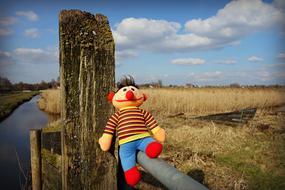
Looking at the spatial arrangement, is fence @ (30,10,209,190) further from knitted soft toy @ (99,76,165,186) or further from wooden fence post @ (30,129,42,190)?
wooden fence post @ (30,129,42,190)

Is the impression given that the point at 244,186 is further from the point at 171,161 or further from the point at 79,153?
the point at 79,153

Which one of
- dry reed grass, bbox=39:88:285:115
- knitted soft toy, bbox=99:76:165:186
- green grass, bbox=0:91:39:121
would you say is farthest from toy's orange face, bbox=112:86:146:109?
green grass, bbox=0:91:39:121

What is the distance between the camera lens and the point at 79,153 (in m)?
1.20

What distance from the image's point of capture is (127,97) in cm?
147

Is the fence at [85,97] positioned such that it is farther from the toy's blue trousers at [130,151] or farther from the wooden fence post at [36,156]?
the wooden fence post at [36,156]

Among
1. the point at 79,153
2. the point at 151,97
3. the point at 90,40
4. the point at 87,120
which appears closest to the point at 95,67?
the point at 90,40

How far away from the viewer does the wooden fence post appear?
2244 mm

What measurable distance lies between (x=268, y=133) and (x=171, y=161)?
11.1 ft

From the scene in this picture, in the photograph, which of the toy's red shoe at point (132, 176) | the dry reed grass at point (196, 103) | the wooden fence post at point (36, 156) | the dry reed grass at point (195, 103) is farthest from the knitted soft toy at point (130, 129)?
the dry reed grass at point (195, 103)

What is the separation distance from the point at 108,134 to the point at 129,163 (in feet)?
0.75

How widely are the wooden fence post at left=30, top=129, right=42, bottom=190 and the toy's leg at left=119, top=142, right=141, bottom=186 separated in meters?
1.26

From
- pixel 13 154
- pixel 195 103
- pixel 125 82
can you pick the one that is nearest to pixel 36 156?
pixel 125 82

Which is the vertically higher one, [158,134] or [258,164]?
[158,134]

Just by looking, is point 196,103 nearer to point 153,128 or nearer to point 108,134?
point 153,128
